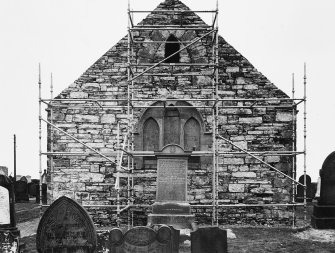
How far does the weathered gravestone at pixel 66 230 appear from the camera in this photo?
736 centimetres

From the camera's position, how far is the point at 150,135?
13070 millimetres

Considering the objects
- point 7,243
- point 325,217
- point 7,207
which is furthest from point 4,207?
point 325,217

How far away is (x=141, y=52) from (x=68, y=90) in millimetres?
2354

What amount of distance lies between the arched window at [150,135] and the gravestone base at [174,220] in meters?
2.91

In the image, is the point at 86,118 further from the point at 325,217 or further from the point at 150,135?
the point at 325,217

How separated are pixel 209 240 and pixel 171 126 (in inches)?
233

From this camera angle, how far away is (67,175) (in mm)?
12758

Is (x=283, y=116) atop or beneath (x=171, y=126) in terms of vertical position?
atop

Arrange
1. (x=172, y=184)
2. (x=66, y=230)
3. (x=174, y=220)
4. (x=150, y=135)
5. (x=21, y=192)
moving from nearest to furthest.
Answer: (x=66, y=230) < (x=174, y=220) < (x=172, y=184) < (x=150, y=135) < (x=21, y=192)

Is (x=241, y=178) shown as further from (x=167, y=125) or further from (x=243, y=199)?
(x=167, y=125)

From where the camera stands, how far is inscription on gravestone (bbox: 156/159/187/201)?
35.6 feet

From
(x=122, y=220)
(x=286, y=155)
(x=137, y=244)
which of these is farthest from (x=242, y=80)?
(x=137, y=244)

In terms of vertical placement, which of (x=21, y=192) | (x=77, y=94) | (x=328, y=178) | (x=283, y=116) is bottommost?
(x=21, y=192)

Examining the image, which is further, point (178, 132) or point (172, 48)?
point (172, 48)
